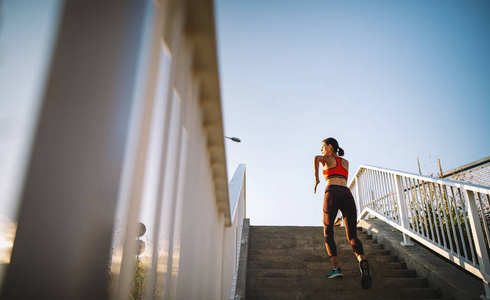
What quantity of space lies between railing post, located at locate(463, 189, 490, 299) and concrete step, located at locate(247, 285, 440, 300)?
2.39 ft

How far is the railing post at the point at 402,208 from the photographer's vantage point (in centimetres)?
450

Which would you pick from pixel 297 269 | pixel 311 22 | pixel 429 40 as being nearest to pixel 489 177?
pixel 429 40

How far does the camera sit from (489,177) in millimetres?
5984

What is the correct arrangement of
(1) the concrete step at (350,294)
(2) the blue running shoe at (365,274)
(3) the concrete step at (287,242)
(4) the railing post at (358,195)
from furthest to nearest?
(4) the railing post at (358,195) < (3) the concrete step at (287,242) < (1) the concrete step at (350,294) < (2) the blue running shoe at (365,274)

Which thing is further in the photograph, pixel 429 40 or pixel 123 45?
pixel 429 40

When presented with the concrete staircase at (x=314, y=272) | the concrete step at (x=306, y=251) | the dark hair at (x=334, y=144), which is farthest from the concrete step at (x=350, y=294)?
the dark hair at (x=334, y=144)

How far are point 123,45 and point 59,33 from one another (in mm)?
156

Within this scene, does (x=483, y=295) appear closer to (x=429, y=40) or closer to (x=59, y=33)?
(x=59, y=33)

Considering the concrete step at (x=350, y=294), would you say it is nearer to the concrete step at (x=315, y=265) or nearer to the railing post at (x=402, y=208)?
the concrete step at (x=315, y=265)

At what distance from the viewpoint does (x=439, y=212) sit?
3.56m

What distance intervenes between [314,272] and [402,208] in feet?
5.98

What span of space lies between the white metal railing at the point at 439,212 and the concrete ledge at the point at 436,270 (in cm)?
17

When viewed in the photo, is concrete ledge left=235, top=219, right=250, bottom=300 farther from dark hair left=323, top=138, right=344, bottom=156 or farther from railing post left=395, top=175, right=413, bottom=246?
railing post left=395, top=175, right=413, bottom=246

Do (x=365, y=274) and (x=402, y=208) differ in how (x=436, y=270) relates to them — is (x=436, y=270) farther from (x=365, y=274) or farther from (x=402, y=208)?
(x=402, y=208)
